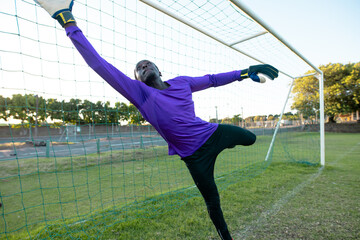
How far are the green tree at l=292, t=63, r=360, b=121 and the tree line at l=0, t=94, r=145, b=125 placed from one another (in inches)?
930

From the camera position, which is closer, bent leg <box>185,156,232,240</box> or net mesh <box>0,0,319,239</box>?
bent leg <box>185,156,232,240</box>

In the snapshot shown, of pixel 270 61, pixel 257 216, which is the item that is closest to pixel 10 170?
pixel 257 216

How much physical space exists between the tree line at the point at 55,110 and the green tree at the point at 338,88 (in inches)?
930

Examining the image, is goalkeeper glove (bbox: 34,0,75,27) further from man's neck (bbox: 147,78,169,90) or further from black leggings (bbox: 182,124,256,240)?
black leggings (bbox: 182,124,256,240)

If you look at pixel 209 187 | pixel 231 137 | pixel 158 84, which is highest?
pixel 158 84

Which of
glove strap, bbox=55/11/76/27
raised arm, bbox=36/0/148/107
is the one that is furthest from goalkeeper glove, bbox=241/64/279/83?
glove strap, bbox=55/11/76/27

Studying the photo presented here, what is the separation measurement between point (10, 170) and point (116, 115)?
223 inches

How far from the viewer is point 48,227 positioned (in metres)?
2.57

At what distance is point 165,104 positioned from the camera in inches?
59.6

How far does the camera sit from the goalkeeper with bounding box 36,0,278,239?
133 centimetres

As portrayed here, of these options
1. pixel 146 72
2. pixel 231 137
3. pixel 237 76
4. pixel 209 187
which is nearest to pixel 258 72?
pixel 237 76

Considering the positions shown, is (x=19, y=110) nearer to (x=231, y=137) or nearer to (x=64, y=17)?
(x=64, y=17)

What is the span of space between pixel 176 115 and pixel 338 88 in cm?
2871

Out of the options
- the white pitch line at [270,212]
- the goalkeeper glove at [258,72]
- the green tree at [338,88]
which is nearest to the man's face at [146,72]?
the goalkeeper glove at [258,72]
